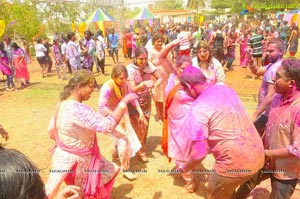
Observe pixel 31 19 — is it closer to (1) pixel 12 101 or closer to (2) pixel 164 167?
(1) pixel 12 101

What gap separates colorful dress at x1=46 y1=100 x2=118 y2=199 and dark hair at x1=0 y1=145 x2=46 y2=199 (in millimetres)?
1455

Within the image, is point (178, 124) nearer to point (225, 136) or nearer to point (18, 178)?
point (225, 136)

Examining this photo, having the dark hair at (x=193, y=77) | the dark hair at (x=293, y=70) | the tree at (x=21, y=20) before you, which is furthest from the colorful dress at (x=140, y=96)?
the tree at (x=21, y=20)

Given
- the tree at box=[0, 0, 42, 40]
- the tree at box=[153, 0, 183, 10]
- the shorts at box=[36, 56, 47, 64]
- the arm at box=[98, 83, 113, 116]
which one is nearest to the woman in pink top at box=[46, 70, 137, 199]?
the arm at box=[98, 83, 113, 116]

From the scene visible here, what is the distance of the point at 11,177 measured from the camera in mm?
914

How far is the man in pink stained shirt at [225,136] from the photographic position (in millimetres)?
2248

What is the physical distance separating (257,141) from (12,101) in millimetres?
8055

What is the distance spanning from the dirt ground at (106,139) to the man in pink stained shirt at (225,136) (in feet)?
4.32

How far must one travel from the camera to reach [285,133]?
230 centimetres

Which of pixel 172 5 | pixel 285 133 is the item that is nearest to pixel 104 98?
pixel 285 133

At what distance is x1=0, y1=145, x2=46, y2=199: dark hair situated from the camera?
0.90 meters

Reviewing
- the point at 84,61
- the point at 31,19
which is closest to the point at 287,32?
the point at 84,61

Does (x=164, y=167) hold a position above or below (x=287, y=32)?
below

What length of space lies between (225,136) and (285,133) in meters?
0.51
